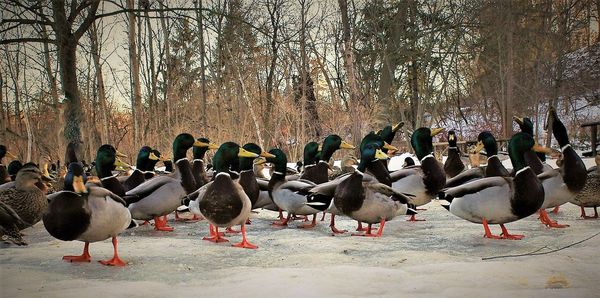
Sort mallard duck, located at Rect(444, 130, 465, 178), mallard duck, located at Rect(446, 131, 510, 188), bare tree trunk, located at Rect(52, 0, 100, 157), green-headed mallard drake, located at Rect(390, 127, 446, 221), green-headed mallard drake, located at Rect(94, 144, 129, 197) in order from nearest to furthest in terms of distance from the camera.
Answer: green-headed mallard drake, located at Rect(94, 144, 129, 197) → mallard duck, located at Rect(446, 131, 510, 188) → green-headed mallard drake, located at Rect(390, 127, 446, 221) → bare tree trunk, located at Rect(52, 0, 100, 157) → mallard duck, located at Rect(444, 130, 465, 178)

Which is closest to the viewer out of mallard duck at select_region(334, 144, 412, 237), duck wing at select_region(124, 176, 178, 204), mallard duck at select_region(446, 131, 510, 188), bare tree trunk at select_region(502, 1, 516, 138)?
mallard duck at select_region(334, 144, 412, 237)

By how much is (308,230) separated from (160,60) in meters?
17.0

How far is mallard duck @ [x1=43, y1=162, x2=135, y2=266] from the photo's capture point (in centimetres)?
420

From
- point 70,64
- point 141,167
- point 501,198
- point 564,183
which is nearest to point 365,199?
point 501,198

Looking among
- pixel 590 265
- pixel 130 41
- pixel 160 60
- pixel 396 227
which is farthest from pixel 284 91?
pixel 590 265

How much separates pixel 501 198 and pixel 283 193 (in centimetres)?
257

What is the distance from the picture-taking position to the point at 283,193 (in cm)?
682

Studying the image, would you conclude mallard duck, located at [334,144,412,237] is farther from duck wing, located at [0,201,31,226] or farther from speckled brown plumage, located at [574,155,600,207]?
duck wing, located at [0,201,31,226]

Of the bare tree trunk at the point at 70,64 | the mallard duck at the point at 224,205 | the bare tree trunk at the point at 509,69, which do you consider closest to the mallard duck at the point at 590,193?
the mallard duck at the point at 224,205

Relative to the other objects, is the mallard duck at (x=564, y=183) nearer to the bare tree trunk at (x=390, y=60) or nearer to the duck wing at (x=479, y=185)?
the duck wing at (x=479, y=185)

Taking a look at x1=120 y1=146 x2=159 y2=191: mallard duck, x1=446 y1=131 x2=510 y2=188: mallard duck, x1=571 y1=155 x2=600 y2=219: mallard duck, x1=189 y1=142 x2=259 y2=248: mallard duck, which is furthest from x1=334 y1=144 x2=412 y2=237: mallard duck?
x1=120 y1=146 x2=159 y2=191: mallard duck

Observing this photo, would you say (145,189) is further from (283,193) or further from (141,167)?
(141,167)

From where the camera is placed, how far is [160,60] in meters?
22.0

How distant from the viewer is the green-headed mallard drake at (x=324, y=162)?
7582 millimetres
